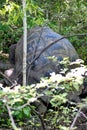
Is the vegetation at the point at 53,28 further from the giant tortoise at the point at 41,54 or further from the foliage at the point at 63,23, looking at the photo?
the giant tortoise at the point at 41,54

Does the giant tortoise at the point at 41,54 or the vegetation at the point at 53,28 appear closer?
the vegetation at the point at 53,28

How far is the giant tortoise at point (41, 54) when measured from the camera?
4.26 m

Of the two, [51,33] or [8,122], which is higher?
[51,33]

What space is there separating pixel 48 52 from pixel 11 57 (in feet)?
3.17

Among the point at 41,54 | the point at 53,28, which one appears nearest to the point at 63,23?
the point at 53,28

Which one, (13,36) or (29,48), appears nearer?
(29,48)

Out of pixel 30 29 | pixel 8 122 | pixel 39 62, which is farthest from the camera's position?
pixel 30 29

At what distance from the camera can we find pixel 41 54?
4473mm

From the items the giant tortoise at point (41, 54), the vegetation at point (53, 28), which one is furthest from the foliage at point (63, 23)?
the giant tortoise at point (41, 54)

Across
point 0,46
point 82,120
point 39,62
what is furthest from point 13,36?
point 82,120

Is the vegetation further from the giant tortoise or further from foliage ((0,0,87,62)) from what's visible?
the giant tortoise

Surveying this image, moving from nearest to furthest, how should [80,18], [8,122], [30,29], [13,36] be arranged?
1. [8,122]
2. [30,29]
3. [13,36]
4. [80,18]

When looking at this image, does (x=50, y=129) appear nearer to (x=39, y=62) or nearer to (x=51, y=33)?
(x=39, y=62)

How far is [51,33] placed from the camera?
486 centimetres
